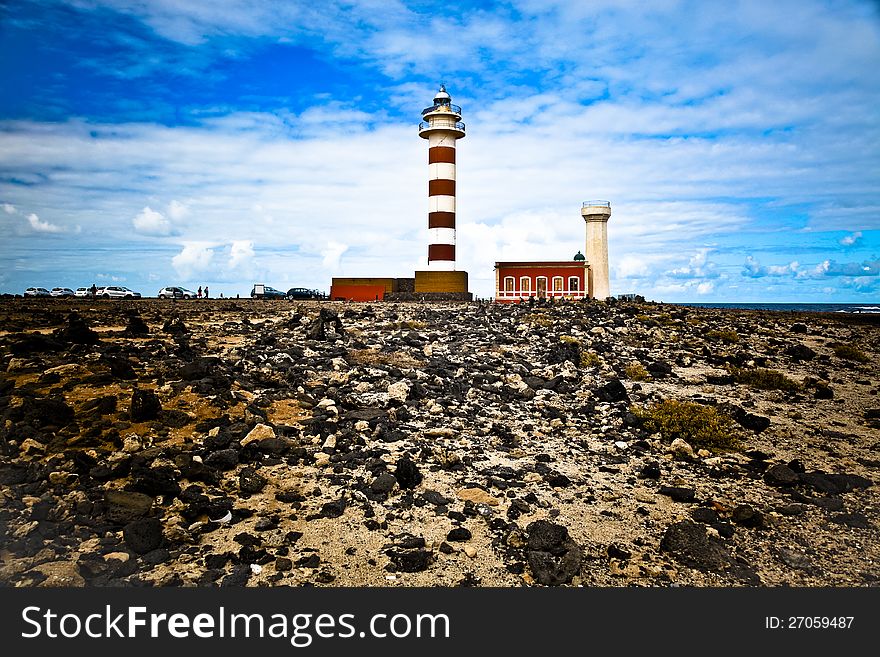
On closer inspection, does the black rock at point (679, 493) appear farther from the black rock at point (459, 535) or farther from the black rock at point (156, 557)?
the black rock at point (156, 557)

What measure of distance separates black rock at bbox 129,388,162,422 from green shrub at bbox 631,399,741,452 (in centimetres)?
938

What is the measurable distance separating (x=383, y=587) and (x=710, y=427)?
25.4ft

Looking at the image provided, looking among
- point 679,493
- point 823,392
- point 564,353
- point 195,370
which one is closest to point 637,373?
point 564,353

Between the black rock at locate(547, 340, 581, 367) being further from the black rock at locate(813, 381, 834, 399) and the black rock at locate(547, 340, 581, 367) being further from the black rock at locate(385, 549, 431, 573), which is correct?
the black rock at locate(385, 549, 431, 573)

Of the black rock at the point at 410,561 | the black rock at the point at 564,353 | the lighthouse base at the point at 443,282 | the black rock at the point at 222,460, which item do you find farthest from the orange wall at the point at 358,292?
the black rock at the point at 410,561

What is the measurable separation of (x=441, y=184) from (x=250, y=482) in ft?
133

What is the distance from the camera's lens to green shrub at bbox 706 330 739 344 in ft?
77.4

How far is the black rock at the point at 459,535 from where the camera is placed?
7.89 m

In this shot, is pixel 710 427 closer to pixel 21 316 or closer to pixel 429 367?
pixel 429 367

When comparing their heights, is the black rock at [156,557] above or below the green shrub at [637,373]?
below

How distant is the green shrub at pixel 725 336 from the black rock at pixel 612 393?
1094 cm

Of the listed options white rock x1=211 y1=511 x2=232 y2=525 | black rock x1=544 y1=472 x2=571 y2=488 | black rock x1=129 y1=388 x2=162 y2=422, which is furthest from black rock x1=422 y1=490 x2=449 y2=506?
black rock x1=129 y1=388 x2=162 y2=422

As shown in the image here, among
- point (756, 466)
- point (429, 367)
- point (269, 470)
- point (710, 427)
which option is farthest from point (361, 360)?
point (756, 466)

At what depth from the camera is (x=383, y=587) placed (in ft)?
22.5
